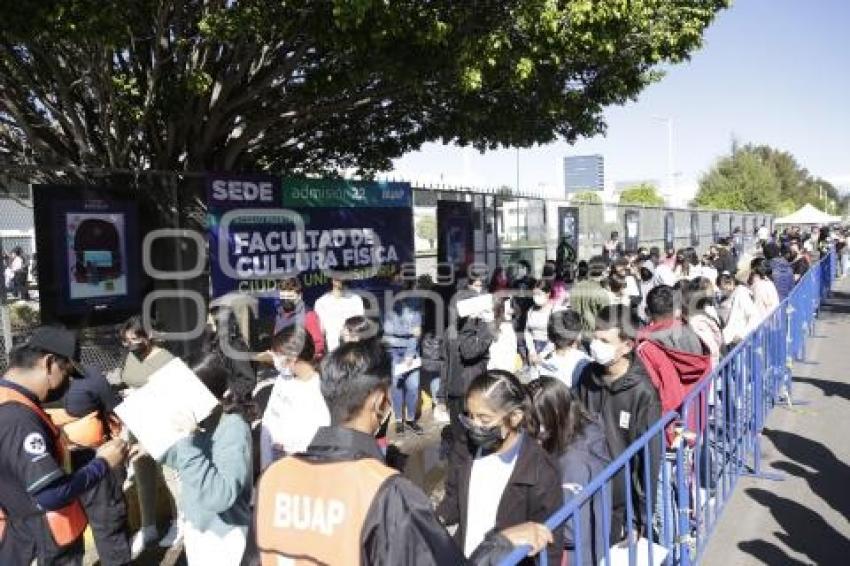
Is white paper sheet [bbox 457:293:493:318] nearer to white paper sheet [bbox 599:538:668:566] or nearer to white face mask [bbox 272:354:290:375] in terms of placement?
white face mask [bbox 272:354:290:375]

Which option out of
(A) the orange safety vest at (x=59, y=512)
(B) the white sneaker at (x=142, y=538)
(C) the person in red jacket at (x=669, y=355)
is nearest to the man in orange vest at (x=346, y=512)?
(A) the orange safety vest at (x=59, y=512)

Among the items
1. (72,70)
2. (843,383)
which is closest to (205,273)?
(72,70)

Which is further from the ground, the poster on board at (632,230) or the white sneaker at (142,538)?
the poster on board at (632,230)

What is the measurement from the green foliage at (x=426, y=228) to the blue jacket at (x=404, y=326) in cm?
557

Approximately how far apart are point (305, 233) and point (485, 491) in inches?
301

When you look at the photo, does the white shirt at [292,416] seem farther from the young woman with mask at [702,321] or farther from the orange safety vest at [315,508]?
the young woman with mask at [702,321]

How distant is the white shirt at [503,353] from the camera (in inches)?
273

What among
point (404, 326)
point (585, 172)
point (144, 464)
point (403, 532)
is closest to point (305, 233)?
point (404, 326)

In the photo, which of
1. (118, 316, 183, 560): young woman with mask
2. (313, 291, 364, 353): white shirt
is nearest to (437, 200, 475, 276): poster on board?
(313, 291, 364, 353): white shirt

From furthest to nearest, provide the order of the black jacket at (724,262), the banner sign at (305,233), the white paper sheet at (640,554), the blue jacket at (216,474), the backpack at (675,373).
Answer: the black jacket at (724,262) < the banner sign at (305,233) < the backpack at (675,373) < the white paper sheet at (640,554) < the blue jacket at (216,474)

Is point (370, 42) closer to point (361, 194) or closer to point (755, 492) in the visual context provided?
point (361, 194)

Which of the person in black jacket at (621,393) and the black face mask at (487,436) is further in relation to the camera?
the person in black jacket at (621,393)

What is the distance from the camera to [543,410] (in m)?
3.52

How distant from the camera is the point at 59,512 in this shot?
11.6ft
